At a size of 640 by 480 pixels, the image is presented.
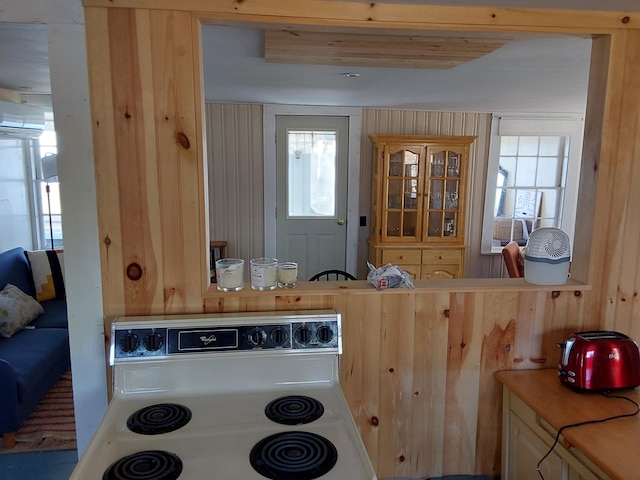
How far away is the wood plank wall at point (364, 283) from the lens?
4.48 feet

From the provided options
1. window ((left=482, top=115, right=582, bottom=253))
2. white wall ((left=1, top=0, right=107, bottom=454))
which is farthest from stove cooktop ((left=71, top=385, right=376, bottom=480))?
window ((left=482, top=115, right=582, bottom=253))

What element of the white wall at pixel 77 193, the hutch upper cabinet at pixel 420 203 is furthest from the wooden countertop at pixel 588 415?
the hutch upper cabinet at pixel 420 203

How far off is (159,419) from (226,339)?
0.29 meters

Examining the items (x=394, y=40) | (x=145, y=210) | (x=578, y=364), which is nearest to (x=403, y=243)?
(x=394, y=40)

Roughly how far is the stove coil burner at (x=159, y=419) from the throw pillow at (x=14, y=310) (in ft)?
7.49

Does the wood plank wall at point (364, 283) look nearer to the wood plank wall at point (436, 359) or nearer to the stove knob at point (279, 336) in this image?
the wood plank wall at point (436, 359)

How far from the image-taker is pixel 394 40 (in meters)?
1.89

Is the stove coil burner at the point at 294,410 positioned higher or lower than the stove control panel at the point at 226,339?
lower

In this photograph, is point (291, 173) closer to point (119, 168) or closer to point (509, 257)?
point (509, 257)

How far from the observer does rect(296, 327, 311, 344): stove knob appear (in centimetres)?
145

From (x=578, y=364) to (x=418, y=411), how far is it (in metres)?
0.56

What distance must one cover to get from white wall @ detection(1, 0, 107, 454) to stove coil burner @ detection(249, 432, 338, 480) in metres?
0.70

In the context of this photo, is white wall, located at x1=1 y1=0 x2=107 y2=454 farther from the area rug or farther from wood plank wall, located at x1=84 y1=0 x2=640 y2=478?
the area rug

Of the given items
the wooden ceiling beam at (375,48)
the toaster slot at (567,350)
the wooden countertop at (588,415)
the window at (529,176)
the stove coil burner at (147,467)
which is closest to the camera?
the stove coil burner at (147,467)
